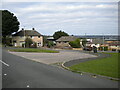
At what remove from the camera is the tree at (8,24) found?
6794 cm

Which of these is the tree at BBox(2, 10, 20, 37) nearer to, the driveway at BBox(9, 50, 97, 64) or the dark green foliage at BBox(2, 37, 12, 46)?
the dark green foliage at BBox(2, 37, 12, 46)

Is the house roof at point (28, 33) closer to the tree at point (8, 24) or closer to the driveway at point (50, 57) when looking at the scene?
the tree at point (8, 24)

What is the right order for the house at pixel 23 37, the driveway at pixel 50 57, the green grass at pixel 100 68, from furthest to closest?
the house at pixel 23 37
the driveway at pixel 50 57
the green grass at pixel 100 68

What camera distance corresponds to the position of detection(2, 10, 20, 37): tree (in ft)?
223

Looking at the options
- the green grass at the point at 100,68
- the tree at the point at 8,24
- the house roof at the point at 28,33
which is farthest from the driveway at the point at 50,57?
the house roof at the point at 28,33

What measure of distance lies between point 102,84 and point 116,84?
737 millimetres

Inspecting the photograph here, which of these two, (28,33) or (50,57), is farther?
(28,33)

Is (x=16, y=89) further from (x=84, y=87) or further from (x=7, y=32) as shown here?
(x=7, y=32)

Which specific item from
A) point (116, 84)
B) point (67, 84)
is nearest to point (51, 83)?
point (67, 84)

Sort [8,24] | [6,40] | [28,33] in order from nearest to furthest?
[8,24] → [6,40] → [28,33]

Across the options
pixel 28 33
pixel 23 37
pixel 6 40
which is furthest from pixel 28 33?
pixel 6 40

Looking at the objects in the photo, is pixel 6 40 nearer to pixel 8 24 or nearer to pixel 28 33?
pixel 8 24

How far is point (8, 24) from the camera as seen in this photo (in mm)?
68250

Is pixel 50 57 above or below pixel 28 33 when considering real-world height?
below
